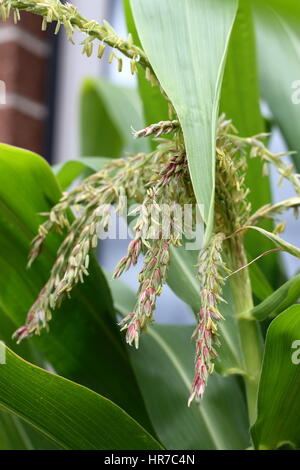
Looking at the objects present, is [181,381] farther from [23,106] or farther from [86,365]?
[23,106]

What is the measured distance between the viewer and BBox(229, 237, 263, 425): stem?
0.35m

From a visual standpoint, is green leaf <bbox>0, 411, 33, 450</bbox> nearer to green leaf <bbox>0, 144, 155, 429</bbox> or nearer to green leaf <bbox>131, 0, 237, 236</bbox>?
green leaf <bbox>0, 144, 155, 429</bbox>

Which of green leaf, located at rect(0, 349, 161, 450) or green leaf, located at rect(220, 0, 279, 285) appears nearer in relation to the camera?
green leaf, located at rect(0, 349, 161, 450)

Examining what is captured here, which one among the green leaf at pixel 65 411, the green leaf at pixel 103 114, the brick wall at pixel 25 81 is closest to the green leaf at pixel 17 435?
the green leaf at pixel 65 411

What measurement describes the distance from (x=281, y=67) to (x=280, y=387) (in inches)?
11.9

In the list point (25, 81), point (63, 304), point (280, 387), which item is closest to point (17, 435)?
point (63, 304)

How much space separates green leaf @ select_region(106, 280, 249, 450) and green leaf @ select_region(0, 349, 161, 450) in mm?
85

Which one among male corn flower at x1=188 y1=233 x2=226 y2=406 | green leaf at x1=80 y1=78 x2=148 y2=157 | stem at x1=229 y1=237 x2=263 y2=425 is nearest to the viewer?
male corn flower at x1=188 y1=233 x2=226 y2=406

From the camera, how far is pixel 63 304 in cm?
42

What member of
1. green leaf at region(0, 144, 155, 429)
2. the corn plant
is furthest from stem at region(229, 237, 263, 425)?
green leaf at region(0, 144, 155, 429)

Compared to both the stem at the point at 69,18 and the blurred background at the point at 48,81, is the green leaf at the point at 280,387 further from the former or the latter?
the blurred background at the point at 48,81

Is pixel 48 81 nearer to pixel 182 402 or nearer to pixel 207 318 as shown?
pixel 182 402

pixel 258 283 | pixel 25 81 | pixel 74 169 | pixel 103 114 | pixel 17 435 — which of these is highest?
pixel 25 81
